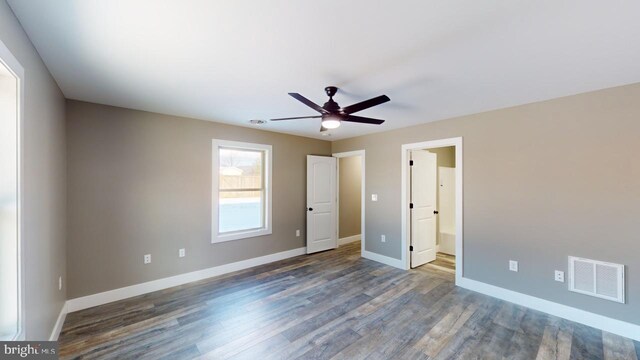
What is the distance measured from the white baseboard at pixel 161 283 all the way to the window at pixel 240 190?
465 millimetres

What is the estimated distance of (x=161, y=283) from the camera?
357 cm

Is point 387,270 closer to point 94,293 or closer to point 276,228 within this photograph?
point 276,228

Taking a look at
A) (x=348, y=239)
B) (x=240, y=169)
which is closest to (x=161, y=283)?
(x=240, y=169)

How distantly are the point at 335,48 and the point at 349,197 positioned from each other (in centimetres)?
466

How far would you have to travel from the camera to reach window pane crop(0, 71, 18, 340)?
1.50 m

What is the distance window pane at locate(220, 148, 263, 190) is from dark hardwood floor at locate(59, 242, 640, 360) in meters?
1.61

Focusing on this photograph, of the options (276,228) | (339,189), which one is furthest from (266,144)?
(339,189)

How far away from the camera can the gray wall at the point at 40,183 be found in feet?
5.51

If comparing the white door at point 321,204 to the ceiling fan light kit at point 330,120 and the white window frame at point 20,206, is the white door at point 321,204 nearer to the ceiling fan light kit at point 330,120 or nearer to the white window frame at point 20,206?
the ceiling fan light kit at point 330,120

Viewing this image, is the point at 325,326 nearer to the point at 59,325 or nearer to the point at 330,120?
the point at 330,120

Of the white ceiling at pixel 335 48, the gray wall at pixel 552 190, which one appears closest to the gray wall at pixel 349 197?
the gray wall at pixel 552 190

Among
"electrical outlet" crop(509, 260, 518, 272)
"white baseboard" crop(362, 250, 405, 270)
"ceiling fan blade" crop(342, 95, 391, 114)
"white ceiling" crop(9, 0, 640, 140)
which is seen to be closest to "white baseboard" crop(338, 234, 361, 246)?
"white baseboard" crop(362, 250, 405, 270)

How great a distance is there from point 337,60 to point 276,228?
3.50m

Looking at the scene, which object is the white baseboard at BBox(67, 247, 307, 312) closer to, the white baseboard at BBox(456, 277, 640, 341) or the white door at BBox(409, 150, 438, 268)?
the white door at BBox(409, 150, 438, 268)
